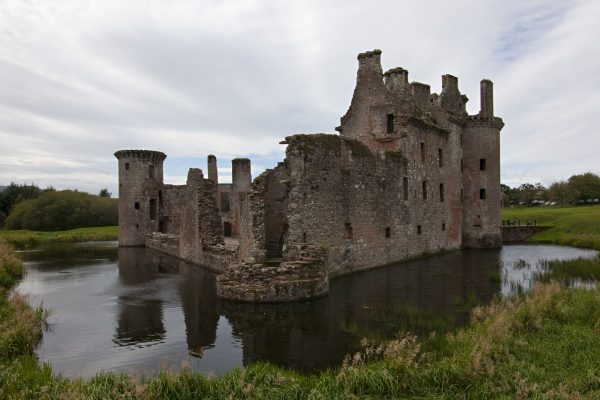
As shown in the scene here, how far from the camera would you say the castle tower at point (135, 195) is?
121 feet

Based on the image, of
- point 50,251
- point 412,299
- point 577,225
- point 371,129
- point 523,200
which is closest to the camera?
point 412,299

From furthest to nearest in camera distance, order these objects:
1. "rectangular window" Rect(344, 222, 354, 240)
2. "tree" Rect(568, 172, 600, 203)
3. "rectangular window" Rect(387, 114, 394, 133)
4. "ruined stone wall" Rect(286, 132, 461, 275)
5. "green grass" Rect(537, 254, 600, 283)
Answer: "tree" Rect(568, 172, 600, 203) < "rectangular window" Rect(387, 114, 394, 133) < "rectangular window" Rect(344, 222, 354, 240) < "ruined stone wall" Rect(286, 132, 461, 275) < "green grass" Rect(537, 254, 600, 283)

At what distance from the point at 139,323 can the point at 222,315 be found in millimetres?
2262

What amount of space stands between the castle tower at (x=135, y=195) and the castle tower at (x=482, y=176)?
80.8 ft

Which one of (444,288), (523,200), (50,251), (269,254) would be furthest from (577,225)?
(523,200)

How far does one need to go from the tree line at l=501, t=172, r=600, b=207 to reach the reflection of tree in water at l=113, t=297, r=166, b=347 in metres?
67.6

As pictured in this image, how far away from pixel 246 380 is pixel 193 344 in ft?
11.5

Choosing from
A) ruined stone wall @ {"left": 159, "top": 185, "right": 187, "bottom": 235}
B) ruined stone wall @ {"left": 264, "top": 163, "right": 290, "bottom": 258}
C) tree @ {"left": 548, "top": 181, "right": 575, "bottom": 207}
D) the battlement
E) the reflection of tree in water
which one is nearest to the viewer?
the reflection of tree in water

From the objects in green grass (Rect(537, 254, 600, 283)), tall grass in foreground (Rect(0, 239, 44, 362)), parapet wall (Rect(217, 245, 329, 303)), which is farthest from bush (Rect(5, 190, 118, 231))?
green grass (Rect(537, 254, 600, 283))

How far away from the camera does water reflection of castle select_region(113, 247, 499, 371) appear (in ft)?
32.7

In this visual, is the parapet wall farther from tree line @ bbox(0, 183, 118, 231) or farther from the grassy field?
tree line @ bbox(0, 183, 118, 231)

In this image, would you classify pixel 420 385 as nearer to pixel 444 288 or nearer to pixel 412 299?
pixel 412 299

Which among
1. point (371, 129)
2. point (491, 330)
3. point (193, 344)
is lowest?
point (193, 344)

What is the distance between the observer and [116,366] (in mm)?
8812
